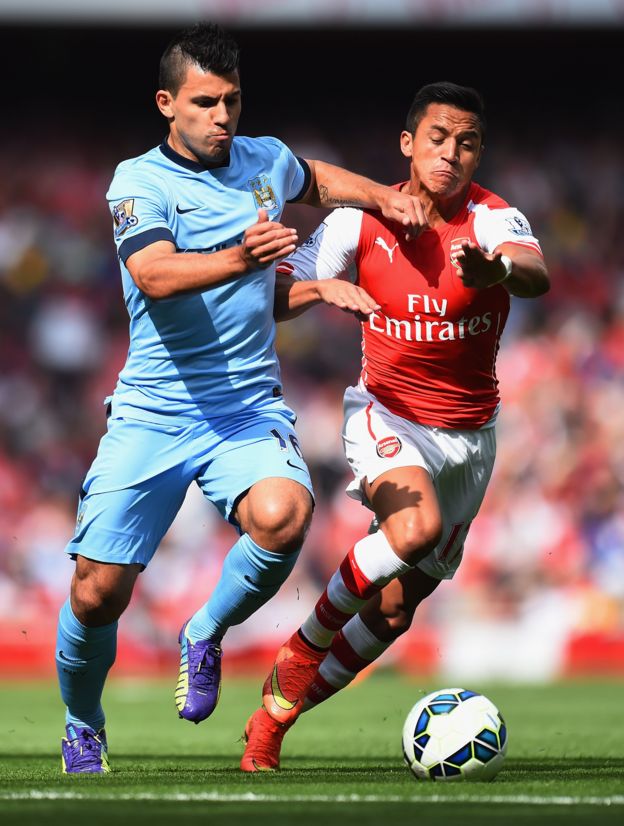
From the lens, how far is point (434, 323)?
6.19 m

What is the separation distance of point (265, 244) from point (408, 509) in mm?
1455

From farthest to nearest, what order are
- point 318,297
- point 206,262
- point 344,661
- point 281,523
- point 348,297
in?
point 344,661, point 318,297, point 281,523, point 348,297, point 206,262

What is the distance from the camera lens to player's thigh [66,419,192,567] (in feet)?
17.7

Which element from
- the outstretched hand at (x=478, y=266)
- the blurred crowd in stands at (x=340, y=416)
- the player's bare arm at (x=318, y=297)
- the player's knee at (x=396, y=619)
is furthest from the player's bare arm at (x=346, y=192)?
the blurred crowd in stands at (x=340, y=416)

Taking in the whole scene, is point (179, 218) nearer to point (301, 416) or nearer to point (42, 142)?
point (301, 416)

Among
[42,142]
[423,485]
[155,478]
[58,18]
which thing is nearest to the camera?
[155,478]

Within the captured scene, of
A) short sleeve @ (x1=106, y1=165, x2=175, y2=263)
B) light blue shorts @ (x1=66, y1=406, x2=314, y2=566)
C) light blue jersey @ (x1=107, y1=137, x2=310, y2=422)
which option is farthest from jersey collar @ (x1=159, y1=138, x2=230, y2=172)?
light blue shorts @ (x1=66, y1=406, x2=314, y2=566)

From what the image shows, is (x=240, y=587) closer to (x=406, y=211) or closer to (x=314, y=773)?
(x=314, y=773)

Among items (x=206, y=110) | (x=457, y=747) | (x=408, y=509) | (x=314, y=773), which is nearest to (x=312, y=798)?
(x=457, y=747)

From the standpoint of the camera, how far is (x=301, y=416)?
1545cm

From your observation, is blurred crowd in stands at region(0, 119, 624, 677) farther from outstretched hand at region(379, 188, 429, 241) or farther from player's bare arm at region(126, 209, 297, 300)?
player's bare arm at region(126, 209, 297, 300)

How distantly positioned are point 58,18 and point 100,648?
10.9 m

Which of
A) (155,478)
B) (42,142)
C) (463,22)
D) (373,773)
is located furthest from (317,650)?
(42,142)

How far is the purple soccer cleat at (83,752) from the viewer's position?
5.52 meters
